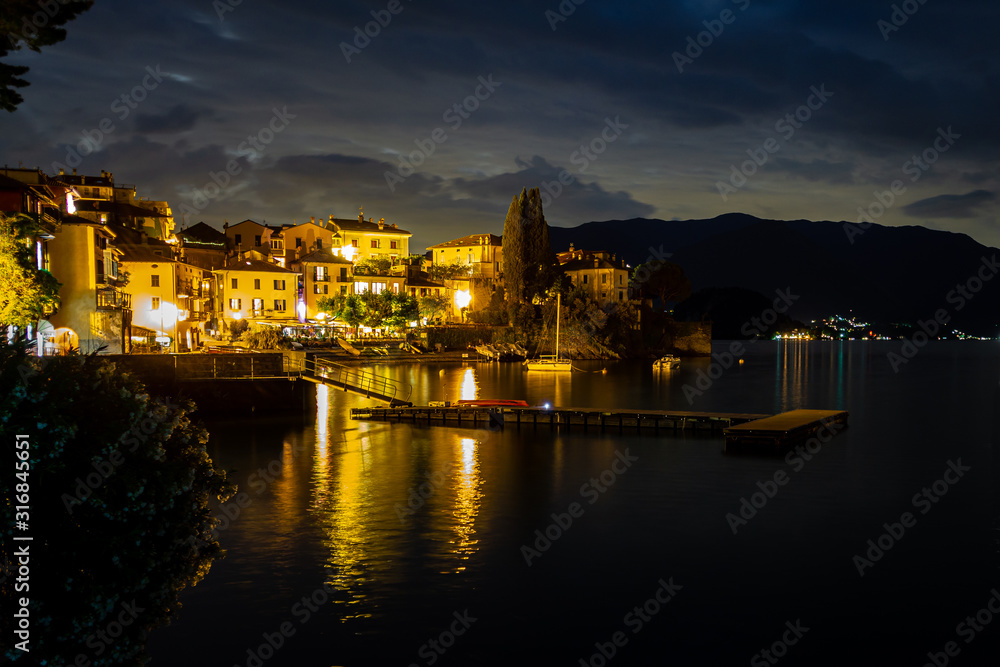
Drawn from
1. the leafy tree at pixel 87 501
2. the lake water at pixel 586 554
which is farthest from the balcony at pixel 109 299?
the leafy tree at pixel 87 501

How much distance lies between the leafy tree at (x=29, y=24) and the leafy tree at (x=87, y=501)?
621cm

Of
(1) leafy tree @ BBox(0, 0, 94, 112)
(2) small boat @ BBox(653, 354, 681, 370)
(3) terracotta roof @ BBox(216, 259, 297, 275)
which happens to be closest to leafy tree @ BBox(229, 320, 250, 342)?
(3) terracotta roof @ BBox(216, 259, 297, 275)

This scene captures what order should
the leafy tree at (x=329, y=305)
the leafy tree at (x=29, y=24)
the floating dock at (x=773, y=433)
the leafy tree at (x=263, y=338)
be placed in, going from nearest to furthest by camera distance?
the leafy tree at (x=29, y=24)
the floating dock at (x=773, y=433)
the leafy tree at (x=263, y=338)
the leafy tree at (x=329, y=305)

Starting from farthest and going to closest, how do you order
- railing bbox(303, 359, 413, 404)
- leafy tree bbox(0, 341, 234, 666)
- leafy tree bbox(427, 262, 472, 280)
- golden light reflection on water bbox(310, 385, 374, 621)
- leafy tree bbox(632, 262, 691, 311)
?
leafy tree bbox(632, 262, 691, 311) < leafy tree bbox(427, 262, 472, 280) < railing bbox(303, 359, 413, 404) < golden light reflection on water bbox(310, 385, 374, 621) < leafy tree bbox(0, 341, 234, 666)

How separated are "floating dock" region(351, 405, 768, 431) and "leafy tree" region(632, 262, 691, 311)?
311 feet

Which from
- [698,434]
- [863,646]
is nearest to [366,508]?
[863,646]

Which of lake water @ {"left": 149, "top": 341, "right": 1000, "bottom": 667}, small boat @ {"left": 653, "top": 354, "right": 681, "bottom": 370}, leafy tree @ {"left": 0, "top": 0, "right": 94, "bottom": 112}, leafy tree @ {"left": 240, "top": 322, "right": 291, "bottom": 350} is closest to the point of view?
leafy tree @ {"left": 0, "top": 0, "right": 94, "bottom": 112}

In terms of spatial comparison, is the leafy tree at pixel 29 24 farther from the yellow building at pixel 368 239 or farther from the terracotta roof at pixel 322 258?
the yellow building at pixel 368 239

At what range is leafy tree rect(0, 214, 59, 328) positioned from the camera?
97.9 feet

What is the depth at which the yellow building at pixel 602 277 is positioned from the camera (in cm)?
12169

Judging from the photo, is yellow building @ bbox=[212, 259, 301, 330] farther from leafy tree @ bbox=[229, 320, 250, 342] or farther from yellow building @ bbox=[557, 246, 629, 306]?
yellow building @ bbox=[557, 246, 629, 306]

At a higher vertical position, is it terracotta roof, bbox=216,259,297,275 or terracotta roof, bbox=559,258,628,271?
terracotta roof, bbox=559,258,628,271

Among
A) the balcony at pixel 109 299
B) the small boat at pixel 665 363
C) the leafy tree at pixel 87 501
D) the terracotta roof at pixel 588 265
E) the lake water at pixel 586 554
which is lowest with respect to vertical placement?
the lake water at pixel 586 554

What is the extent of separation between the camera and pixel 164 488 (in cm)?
908
